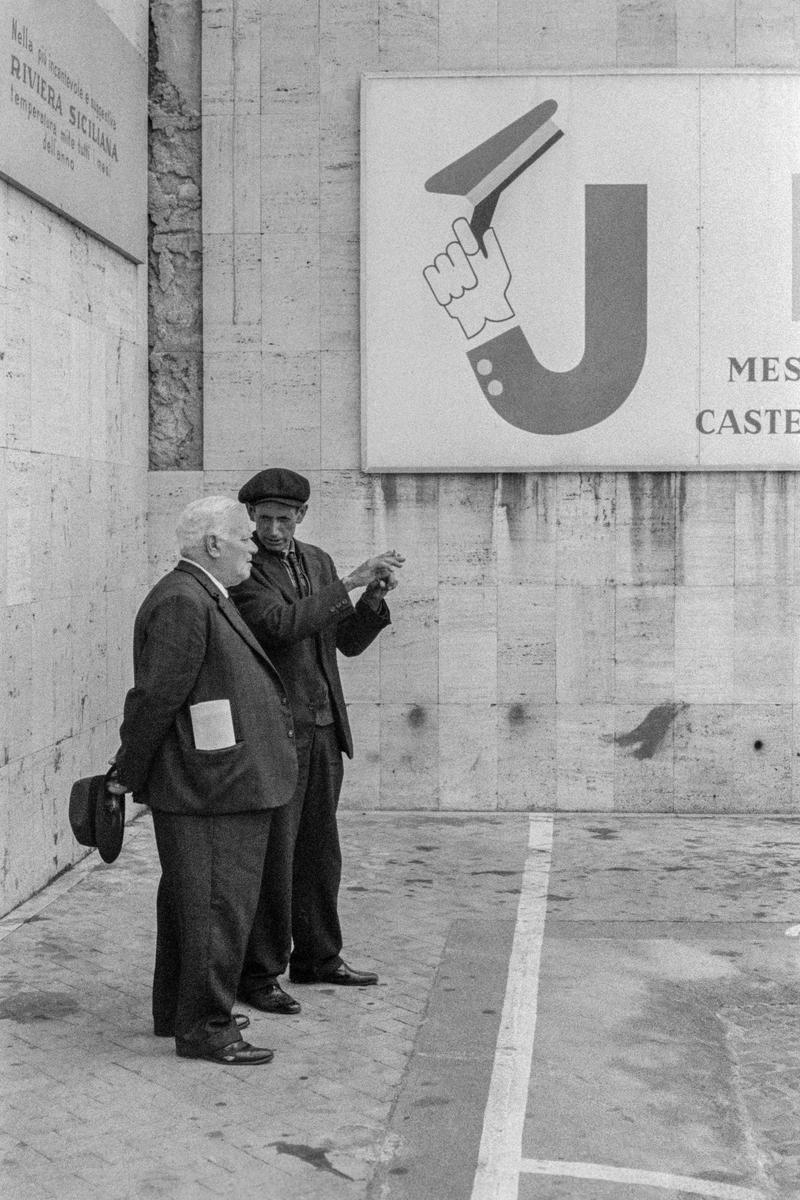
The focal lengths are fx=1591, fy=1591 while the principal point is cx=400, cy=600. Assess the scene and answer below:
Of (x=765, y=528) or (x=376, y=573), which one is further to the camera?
(x=765, y=528)

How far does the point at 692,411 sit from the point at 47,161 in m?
4.13

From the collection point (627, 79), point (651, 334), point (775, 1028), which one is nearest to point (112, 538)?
point (651, 334)

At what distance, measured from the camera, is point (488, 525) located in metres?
9.77

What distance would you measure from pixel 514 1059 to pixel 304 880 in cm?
117

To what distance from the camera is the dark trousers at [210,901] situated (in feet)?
16.7

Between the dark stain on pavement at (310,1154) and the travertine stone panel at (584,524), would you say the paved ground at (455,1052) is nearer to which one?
the dark stain on pavement at (310,1154)

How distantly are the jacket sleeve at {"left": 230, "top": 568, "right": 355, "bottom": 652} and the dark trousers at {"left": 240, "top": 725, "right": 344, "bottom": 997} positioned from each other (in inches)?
17.7

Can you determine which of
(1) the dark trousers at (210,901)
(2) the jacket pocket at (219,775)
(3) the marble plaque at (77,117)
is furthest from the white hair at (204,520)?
(3) the marble plaque at (77,117)

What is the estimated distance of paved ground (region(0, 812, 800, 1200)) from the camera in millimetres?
4347

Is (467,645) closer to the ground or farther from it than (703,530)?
closer to the ground

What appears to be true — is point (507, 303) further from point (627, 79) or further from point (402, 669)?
point (402, 669)

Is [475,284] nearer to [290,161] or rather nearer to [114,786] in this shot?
[290,161]

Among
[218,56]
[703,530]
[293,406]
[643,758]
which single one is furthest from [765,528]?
[218,56]

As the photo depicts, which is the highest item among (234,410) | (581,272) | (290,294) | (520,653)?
(581,272)
